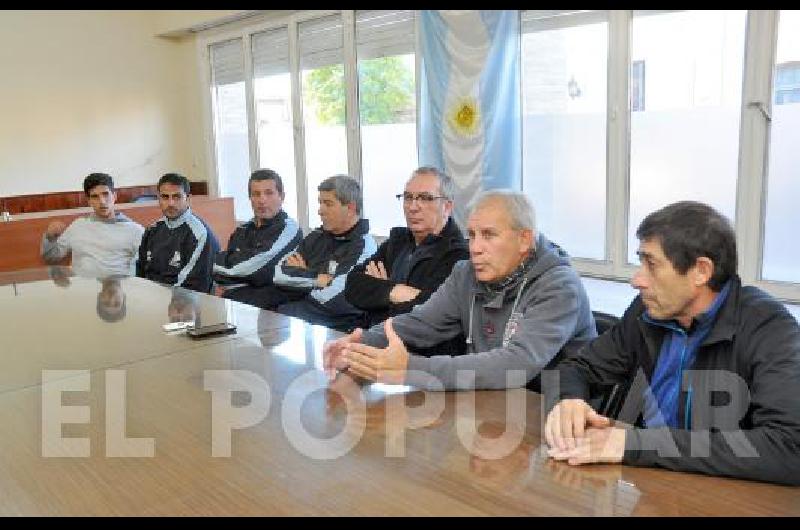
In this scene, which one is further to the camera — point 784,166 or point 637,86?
point 637,86

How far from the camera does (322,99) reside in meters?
5.84

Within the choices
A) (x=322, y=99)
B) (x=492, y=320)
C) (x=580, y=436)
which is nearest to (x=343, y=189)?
(x=492, y=320)

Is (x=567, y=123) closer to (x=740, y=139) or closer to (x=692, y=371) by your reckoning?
(x=740, y=139)

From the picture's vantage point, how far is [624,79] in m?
3.75

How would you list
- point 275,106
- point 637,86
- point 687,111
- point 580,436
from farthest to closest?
point 275,106 < point 637,86 < point 687,111 < point 580,436

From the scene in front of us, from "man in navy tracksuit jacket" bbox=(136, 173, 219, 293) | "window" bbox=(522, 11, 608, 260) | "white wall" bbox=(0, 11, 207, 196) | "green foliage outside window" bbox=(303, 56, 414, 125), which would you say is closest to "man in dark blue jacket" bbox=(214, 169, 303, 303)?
"man in navy tracksuit jacket" bbox=(136, 173, 219, 293)

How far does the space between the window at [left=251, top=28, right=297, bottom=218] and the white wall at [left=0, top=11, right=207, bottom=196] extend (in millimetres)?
1057

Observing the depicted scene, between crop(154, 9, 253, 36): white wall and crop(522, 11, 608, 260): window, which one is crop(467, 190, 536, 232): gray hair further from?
crop(154, 9, 253, 36): white wall

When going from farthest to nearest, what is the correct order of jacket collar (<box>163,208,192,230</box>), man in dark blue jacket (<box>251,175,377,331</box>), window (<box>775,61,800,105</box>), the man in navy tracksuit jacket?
jacket collar (<box>163,208,192,230</box>) → the man in navy tracksuit jacket → man in dark blue jacket (<box>251,175,377,331</box>) → window (<box>775,61,800,105</box>)

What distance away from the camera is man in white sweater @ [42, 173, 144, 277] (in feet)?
13.7

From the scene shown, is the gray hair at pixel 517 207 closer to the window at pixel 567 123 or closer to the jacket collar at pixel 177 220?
the window at pixel 567 123

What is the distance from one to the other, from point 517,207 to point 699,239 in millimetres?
622

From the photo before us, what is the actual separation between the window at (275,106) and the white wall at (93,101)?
1.06 meters

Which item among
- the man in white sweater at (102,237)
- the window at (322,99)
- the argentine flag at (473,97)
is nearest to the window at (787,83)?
the argentine flag at (473,97)
